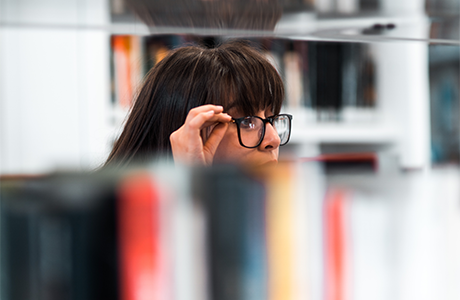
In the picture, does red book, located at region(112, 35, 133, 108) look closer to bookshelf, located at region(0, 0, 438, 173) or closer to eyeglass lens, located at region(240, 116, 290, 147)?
bookshelf, located at region(0, 0, 438, 173)

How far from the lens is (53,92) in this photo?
1255 mm

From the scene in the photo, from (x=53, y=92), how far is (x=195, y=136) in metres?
0.72

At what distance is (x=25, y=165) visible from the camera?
969 millimetres

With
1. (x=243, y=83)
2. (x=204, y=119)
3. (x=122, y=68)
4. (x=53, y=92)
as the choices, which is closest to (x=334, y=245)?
(x=204, y=119)

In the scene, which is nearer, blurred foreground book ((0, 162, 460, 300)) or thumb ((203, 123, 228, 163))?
blurred foreground book ((0, 162, 460, 300))

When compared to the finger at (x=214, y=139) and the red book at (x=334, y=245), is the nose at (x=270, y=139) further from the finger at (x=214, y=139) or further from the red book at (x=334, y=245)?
the red book at (x=334, y=245)

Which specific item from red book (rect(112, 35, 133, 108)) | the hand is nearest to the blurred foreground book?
the hand

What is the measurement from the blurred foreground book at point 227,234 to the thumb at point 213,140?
0.54 meters

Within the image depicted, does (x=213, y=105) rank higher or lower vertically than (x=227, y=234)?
higher

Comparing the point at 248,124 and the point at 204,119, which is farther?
the point at 248,124

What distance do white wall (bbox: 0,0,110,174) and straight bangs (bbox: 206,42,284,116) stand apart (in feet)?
1.17

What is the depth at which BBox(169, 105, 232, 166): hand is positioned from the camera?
0.72m

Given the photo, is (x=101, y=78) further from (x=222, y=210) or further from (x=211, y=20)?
(x=222, y=210)

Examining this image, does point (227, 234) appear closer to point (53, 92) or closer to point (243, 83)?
point (243, 83)
